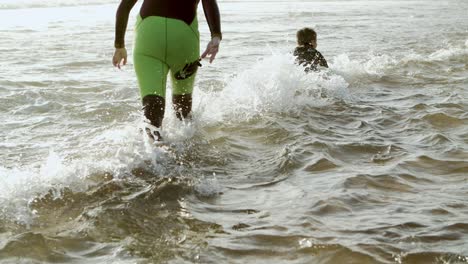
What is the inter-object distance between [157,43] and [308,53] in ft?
14.3

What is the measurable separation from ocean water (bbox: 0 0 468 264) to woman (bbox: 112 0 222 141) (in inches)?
16.6

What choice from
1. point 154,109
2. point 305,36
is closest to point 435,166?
point 154,109

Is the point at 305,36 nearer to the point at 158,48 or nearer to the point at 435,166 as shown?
the point at 435,166

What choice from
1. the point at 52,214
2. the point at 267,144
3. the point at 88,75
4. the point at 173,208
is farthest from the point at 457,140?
the point at 88,75

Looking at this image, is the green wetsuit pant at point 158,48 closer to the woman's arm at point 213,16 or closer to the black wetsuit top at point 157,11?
the black wetsuit top at point 157,11

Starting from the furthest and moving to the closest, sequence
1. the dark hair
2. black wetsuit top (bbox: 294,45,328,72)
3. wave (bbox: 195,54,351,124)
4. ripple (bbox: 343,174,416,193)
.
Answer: the dark hair
black wetsuit top (bbox: 294,45,328,72)
wave (bbox: 195,54,351,124)
ripple (bbox: 343,174,416,193)

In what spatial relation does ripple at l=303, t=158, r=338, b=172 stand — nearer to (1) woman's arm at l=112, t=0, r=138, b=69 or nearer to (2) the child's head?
(1) woman's arm at l=112, t=0, r=138, b=69

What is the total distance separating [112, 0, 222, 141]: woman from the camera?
4.46m

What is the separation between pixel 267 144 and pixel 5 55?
7627mm

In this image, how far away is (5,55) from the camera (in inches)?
449

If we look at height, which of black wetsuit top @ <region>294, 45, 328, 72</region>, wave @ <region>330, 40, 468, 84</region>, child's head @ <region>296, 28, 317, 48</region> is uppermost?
child's head @ <region>296, 28, 317, 48</region>

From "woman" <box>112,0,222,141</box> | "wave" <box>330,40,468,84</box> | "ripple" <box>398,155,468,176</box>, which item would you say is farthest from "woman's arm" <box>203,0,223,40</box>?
"wave" <box>330,40,468,84</box>

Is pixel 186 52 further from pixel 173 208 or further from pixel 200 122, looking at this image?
pixel 200 122

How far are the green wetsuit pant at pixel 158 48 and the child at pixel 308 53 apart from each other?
3.96 metres
